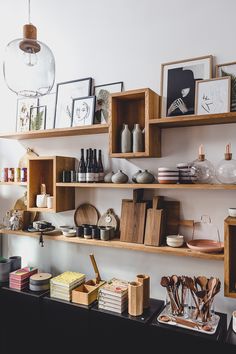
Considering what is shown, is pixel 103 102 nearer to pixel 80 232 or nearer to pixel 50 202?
pixel 50 202

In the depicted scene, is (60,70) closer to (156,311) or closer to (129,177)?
(129,177)

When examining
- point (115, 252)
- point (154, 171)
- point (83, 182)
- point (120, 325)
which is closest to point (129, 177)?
point (154, 171)

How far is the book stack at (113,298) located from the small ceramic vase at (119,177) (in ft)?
2.26

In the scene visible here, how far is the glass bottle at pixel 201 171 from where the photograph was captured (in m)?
1.81

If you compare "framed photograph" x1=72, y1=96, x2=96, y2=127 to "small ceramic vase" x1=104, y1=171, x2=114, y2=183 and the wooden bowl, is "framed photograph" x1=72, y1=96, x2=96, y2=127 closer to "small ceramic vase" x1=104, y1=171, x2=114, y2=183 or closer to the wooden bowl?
"small ceramic vase" x1=104, y1=171, x2=114, y2=183

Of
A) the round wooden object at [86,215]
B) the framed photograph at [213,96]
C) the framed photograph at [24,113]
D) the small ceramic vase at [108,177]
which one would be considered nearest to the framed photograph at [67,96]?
the framed photograph at [24,113]

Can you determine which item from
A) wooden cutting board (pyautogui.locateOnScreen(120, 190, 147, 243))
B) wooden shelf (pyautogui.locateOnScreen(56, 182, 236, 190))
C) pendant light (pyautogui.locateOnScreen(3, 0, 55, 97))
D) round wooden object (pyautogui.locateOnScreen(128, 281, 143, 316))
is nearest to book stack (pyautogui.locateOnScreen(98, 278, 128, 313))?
round wooden object (pyautogui.locateOnScreen(128, 281, 143, 316))

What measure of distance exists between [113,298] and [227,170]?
1037 mm

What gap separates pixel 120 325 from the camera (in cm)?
179

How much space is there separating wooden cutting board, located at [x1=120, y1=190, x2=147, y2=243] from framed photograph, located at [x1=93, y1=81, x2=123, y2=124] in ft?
2.01

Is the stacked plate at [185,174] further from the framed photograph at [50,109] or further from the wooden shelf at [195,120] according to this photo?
the framed photograph at [50,109]

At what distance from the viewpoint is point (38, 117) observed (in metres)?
2.52

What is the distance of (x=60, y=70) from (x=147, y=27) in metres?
0.78

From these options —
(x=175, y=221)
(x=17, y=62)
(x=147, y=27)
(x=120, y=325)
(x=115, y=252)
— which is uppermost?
(x=147, y=27)
